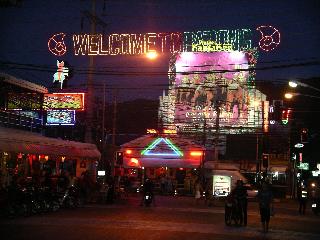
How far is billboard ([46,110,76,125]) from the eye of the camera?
121 ft

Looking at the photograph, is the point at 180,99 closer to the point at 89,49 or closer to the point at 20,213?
the point at 89,49

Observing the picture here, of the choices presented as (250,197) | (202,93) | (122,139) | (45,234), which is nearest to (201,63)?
(202,93)

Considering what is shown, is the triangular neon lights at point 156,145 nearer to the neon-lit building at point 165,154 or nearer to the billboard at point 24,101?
the neon-lit building at point 165,154

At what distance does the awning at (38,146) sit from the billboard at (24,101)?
2045 millimetres

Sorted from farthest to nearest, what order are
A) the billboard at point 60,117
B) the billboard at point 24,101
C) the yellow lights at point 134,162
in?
1. the yellow lights at point 134,162
2. the billboard at point 60,117
3. the billboard at point 24,101

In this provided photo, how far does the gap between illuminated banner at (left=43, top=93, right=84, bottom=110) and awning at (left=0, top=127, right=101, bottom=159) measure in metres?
2.90

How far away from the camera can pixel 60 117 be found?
37.0 m

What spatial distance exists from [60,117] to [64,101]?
3.70 feet

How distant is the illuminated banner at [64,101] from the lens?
36.6 m

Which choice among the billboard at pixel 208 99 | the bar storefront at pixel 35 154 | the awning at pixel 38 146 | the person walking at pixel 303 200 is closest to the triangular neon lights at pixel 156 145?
the billboard at pixel 208 99

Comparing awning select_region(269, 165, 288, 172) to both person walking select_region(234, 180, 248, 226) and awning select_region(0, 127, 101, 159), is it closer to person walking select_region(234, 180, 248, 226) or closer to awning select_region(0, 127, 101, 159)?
awning select_region(0, 127, 101, 159)

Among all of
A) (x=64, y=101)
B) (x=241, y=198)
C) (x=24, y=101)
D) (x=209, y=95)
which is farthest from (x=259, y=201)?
(x=209, y=95)

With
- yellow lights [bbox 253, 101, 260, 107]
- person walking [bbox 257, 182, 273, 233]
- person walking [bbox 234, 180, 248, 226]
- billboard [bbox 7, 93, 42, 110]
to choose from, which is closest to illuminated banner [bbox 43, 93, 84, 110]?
billboard [bbox 7, 93, 42, 110]

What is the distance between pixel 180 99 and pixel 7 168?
40.2m
